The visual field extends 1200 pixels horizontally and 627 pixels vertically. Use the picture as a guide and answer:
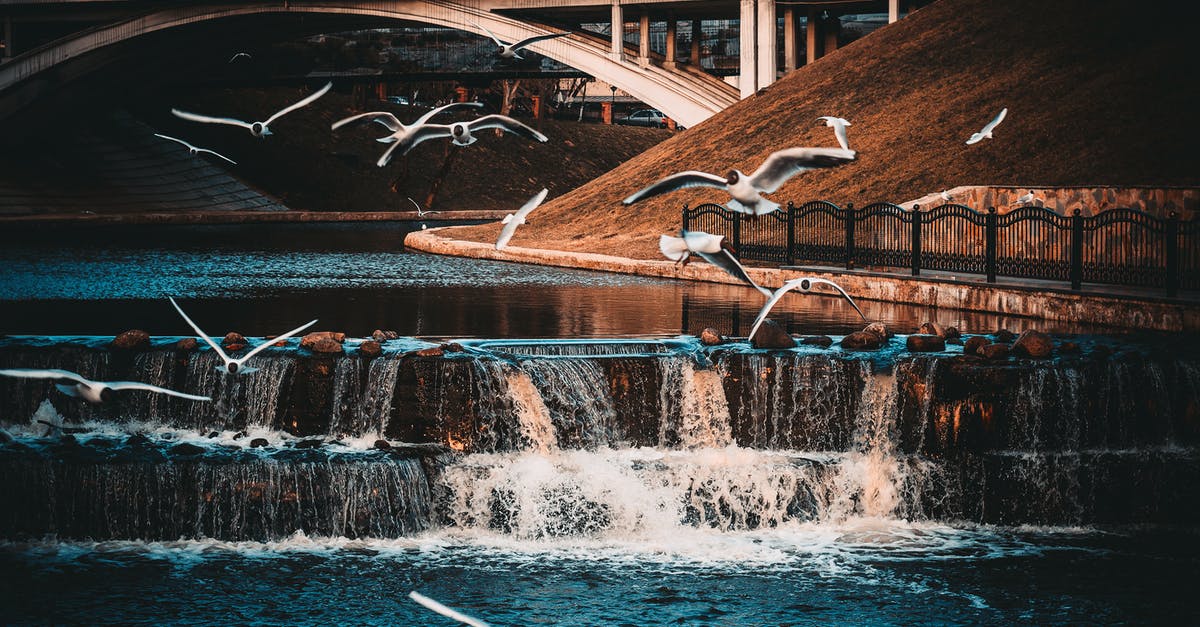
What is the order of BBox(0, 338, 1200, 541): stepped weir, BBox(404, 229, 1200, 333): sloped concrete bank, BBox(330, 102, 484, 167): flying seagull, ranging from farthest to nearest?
BBox(404, 229, 1200, 333): sloped concrete bank < BBox(0, 338, 1200, 541): stepped weir < BBox(330, 102, 484, 167): flying seagull

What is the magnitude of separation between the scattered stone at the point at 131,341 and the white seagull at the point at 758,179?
7653 millimetres

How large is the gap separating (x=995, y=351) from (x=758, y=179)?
5.82m

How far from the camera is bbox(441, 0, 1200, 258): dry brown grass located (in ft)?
112

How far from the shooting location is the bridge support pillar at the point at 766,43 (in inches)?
1997

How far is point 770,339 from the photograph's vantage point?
701 inches

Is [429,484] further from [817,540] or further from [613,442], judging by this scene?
[817,540]

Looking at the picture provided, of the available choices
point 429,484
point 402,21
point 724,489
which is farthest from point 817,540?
point 402,21

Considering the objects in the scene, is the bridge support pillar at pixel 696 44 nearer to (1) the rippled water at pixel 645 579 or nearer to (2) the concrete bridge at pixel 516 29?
(2) the concrete bridge at pixel 516 29

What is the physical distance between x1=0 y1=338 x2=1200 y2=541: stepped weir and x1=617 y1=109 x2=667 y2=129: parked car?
9108cm

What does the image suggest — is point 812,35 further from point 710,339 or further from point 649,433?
point 649,433

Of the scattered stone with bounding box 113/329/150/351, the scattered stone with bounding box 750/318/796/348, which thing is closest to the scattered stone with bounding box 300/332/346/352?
the scattered stone with bounding box 113/329/150/351

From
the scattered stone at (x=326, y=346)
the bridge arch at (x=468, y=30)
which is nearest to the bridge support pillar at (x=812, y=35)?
the bridge arch at (x=468, y=30)

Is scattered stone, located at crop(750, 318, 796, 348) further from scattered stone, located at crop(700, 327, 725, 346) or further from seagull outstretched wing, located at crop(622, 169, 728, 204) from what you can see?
seagull outstretched wing, located at crop(622, 169, 728, 204)

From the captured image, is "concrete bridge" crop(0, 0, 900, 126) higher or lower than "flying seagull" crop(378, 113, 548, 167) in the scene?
higher
